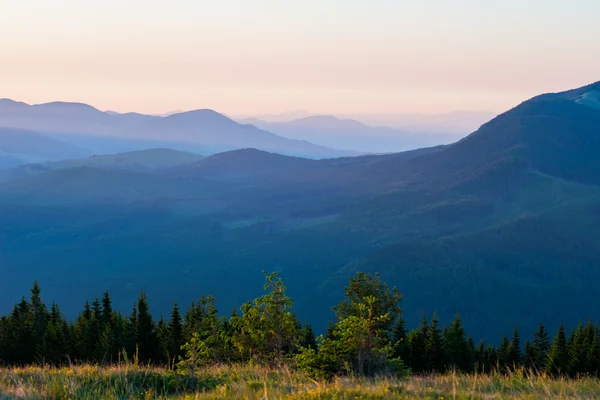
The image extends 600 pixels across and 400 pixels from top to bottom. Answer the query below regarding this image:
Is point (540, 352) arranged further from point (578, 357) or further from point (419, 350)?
point (419, 350)

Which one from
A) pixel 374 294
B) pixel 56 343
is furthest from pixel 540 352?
pixel 56 343

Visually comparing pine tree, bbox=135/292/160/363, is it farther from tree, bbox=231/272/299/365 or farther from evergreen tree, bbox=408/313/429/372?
tree, bbox=231/272/299/365

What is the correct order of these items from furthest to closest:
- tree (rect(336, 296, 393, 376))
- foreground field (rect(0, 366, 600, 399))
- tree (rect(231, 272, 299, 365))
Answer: tree (rect(231, 272, 299, 365)), tree (rect(336, 296, 393, 376)), foreground field (rect(0, 366, 600, 399))

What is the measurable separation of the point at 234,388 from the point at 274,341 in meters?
8.89

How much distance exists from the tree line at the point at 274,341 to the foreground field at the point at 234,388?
0.72 metres

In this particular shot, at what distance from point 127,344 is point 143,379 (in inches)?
1398

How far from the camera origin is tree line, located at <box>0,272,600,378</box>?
16750 mm

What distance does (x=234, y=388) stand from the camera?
37.0 ft

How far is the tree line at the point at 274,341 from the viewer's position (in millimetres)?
16750

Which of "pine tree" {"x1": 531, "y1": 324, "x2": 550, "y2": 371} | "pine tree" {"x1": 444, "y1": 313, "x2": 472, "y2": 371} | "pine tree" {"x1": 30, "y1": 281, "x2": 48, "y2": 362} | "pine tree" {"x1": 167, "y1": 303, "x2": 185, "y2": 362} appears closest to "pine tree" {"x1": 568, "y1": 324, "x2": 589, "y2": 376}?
"pine tree" {"x1": 531, "y1": 324, "x2": 550, "y2": 371}

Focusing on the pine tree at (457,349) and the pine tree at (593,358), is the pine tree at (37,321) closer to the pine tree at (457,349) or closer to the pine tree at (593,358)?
the pine tree at (457,349)

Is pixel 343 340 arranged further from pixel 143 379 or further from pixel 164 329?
pixel 164 329

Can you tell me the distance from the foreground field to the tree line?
724 millimetres

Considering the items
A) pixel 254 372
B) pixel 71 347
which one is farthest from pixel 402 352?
pixel 254 372
